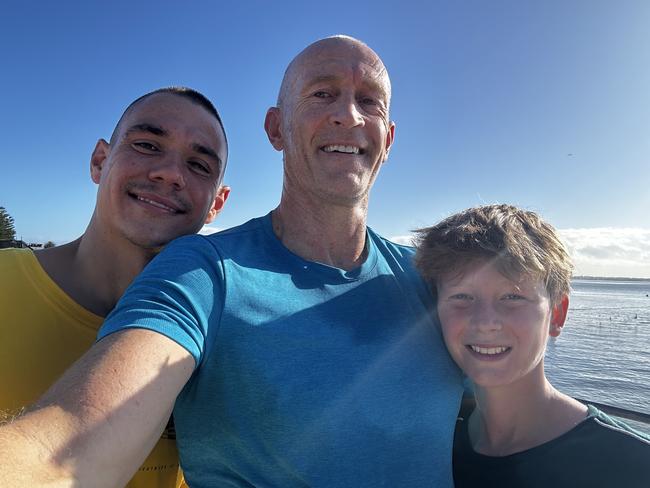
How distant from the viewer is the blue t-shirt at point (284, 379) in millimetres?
1599

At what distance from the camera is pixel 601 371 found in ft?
60.3

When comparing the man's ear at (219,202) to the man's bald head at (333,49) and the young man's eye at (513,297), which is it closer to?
the man's bald head at (333,49)

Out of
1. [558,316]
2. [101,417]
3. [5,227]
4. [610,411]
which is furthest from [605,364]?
[5,227]

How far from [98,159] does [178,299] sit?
6.54 ft

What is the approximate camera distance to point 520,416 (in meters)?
2.23

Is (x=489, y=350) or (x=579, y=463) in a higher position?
(x=489, y=350)

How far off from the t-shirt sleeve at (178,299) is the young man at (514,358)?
122 centimetres

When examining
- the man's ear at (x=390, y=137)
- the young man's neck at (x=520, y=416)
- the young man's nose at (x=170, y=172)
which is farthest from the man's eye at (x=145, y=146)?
the young man's neck at (x=520, y=416)

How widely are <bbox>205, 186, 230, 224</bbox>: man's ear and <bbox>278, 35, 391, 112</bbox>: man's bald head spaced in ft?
3.19

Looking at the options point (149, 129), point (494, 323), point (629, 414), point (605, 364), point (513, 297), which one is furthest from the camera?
point (605, 364)

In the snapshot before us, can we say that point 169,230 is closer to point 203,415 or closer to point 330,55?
point 203,415

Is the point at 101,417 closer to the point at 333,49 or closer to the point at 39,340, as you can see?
the point at 39,340

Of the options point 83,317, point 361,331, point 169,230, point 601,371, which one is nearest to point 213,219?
point 169,230

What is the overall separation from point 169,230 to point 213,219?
26.2 inches
